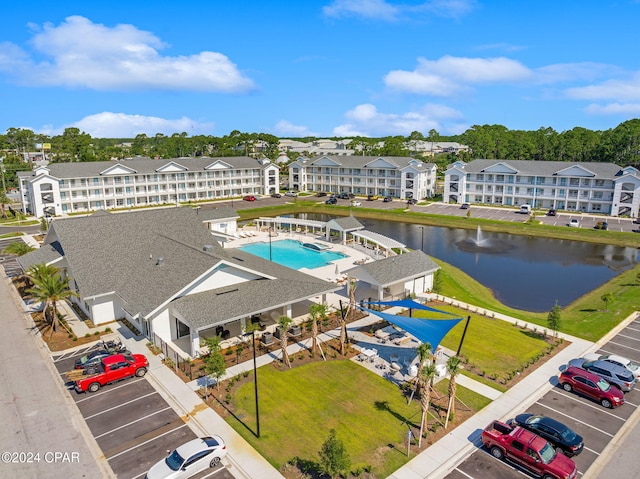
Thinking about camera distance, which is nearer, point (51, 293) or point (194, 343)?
point (194, 343)

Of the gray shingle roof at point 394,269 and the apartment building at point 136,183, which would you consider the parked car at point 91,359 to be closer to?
the gray shingle roof at point 394,269

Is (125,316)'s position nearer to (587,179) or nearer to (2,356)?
(2,356)

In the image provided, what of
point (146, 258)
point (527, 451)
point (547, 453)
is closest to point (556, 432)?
point (547, 453)

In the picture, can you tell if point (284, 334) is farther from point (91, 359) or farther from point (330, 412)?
point (91, 359)

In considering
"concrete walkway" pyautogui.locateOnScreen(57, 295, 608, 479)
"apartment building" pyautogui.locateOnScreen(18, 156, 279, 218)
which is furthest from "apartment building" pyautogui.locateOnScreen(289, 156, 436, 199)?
"concrete walkway" pyautogui.locateOnScreen(57, 295, 608, 479)

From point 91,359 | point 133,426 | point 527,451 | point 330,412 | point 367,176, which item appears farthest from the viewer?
point 367,176

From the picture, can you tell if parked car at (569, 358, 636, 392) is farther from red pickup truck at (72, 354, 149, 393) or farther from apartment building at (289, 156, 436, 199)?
apartment building at (289, 156, 436, 199)

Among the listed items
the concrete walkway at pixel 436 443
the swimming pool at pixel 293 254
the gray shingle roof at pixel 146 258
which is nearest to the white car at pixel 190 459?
the concrete walkway at pixel 436 443
